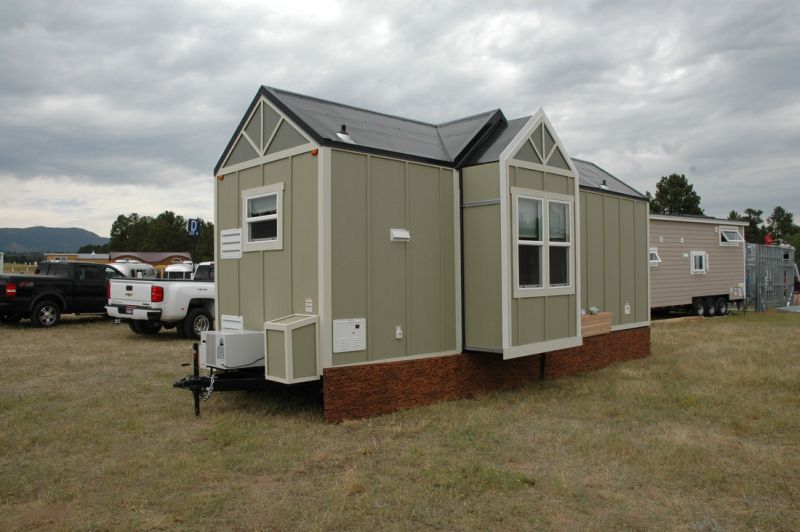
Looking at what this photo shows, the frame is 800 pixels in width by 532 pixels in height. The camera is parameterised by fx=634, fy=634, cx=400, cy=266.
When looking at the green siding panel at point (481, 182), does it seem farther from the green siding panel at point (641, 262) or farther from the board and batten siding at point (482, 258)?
the green siding panel at point (641, 262)

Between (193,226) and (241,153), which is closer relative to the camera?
(241,153)

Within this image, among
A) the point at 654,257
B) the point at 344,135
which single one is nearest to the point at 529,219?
the point at 344,135

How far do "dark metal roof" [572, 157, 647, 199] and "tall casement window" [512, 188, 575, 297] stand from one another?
6.86ft

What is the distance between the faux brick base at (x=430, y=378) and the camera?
6504mm

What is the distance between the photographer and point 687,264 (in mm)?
19500

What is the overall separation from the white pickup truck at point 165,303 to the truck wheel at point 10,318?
12.2 feet

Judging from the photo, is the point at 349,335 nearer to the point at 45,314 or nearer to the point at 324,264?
the point at 324,264

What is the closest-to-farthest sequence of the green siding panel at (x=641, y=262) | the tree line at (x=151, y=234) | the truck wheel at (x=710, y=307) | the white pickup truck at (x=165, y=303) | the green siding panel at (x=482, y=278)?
the green siding panel at (x=482, y=278) < the green siding panel at (x=641, y=262) < the white pickup truck at (x=165, y=303) < the truck wheel at (x=710, y=307) < the tree line at (x=151, y=234)

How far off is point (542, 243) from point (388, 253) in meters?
2.01

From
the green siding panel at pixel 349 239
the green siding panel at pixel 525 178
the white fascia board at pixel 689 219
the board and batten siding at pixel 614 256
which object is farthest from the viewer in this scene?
the white fascia board at pixel 689 219

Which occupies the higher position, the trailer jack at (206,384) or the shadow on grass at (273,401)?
the trailer jack at (206,384)

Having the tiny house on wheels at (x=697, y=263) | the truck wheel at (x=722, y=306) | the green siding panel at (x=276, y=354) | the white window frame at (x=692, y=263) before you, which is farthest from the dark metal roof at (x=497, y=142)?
the truck wheel at (x=722, y=306)

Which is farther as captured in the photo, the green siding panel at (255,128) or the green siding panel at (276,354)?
the green siding panel at (255,128)

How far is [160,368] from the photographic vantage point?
9516mm
